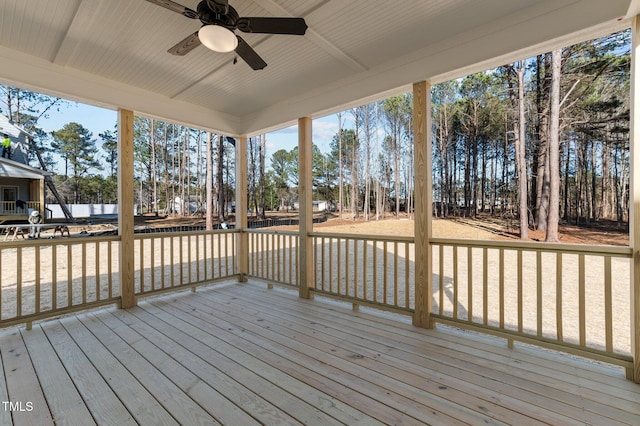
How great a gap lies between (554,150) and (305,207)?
5881 millimetres

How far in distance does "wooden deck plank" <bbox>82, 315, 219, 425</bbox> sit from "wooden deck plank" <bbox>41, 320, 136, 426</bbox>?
171 mm

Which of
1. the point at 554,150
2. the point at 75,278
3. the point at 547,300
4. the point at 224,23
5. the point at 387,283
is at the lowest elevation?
the point at 547,300

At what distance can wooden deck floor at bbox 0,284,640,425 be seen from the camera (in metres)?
1.53

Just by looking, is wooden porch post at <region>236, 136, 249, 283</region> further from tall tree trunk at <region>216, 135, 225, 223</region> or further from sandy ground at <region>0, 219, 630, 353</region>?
tall tree trunk at <region>216, 135, 225, 223</region>

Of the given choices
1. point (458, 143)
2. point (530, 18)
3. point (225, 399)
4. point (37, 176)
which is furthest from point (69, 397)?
point (458, 143)

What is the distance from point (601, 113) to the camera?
4.92m

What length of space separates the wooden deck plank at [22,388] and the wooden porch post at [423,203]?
2.84 metres

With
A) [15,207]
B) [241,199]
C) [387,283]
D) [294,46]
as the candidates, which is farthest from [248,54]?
[15,207]

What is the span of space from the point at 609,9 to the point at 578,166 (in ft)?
16.4

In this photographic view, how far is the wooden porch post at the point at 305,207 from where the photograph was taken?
372 cm

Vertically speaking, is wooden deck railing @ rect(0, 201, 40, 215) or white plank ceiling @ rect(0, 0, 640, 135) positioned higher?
white plank ceiling @ rect(0, 0, 640, 135)

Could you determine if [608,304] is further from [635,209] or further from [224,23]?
[224,23]

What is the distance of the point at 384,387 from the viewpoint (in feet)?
5.81

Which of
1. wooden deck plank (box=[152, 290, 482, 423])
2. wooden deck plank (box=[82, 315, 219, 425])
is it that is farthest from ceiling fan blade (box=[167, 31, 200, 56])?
wooden deck plank (box=[152, 290, 482, 423])
